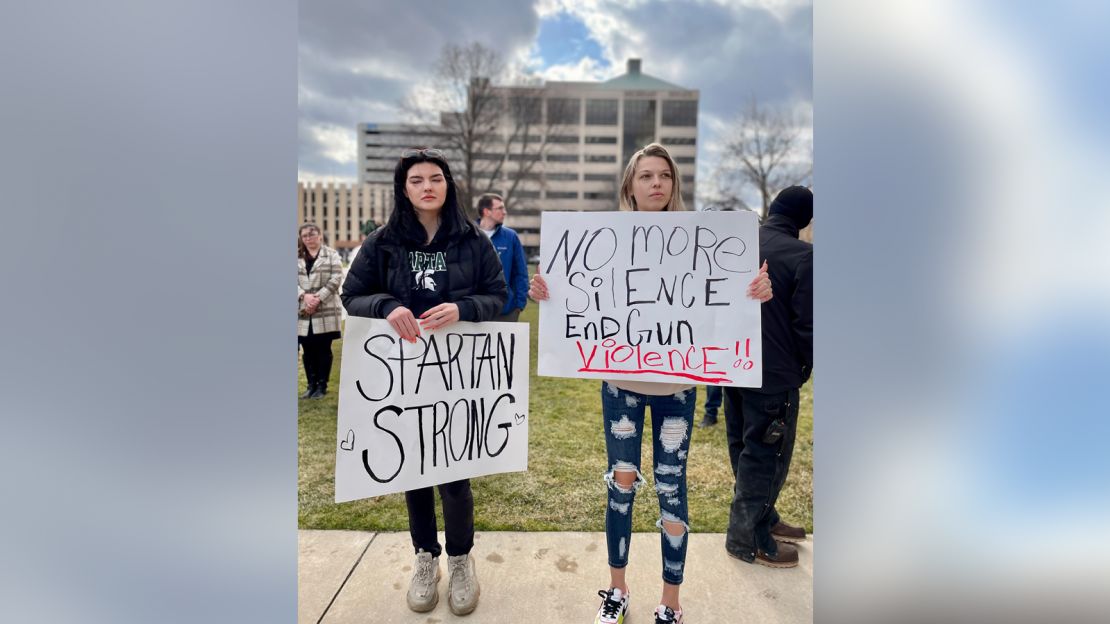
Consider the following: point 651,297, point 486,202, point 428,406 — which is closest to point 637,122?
point 486,202

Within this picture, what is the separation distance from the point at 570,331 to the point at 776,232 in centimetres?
112

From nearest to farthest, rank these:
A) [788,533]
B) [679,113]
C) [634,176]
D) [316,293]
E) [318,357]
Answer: [634,176] < [788,533] < [316,293] < [318,357] < [679,113]

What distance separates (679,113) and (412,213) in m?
73.1

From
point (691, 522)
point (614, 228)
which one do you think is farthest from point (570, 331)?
point (691, 522)

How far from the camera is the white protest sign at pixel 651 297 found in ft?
6.75

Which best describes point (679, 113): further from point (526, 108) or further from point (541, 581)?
point (541, 581)

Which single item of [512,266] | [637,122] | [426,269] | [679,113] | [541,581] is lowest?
[541,581]

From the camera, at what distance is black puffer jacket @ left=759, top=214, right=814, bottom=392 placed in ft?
8.16

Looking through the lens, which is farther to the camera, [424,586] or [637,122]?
[637,122]

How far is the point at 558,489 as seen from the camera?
3635mm

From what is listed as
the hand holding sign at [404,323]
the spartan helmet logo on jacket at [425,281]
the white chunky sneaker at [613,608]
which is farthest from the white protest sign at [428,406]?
the white chunky sneaker at [613,608]
